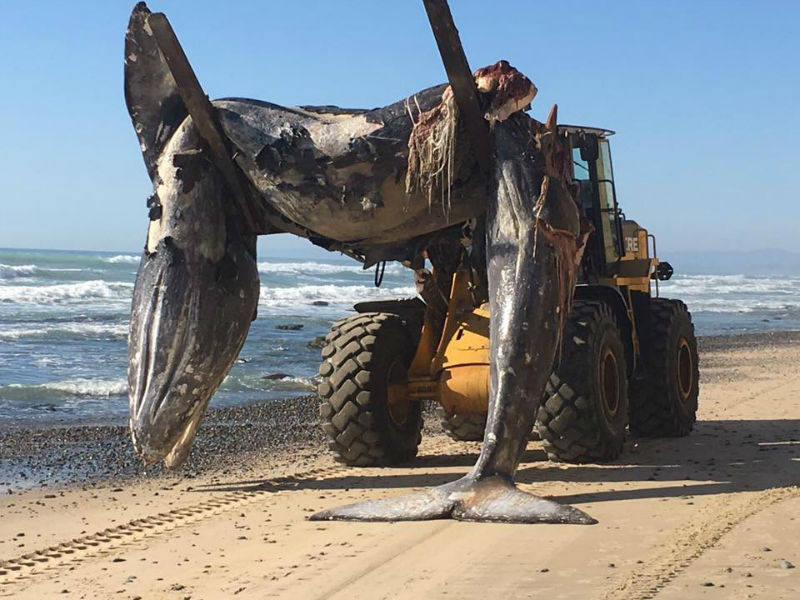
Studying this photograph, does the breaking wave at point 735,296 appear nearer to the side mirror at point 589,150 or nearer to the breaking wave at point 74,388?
the breaking wave at point 74,388

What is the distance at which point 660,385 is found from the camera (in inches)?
372

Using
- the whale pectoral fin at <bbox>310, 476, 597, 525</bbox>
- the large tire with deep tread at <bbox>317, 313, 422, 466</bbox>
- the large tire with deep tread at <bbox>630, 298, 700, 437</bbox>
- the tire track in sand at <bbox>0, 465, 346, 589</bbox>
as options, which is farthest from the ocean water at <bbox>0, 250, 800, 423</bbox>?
the whale pectoral fin at <bbox>310, 476, 597, 525</bbox>

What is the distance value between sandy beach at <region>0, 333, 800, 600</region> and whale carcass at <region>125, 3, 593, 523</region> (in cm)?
45

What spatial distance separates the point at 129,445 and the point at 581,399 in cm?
373

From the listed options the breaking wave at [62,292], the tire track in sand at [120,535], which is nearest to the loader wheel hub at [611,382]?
the tire track in sand at [120,535]

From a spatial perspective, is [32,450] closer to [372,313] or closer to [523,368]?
[372,313]

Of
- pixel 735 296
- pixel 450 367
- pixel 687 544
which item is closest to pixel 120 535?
pixel 450 367

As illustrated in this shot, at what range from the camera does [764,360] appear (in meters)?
19.0

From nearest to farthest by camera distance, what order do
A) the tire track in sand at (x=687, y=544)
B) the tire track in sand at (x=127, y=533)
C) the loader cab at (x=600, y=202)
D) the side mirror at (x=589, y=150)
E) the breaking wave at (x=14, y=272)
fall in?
the tire track in sand at (x=687, y=544), the tire track in sand at (x=127, y=533), the side mirror at (x=589, y=150), the loader cab at (x=600, y=202), the breaking wave at (x=14, y=272)

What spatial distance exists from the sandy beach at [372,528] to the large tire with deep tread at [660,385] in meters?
0.20

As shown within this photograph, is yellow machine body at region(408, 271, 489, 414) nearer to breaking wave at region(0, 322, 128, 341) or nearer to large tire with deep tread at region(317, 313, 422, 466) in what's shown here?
large tire with deep tread at region(317, 313, 422, 466)

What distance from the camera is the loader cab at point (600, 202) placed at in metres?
9.91

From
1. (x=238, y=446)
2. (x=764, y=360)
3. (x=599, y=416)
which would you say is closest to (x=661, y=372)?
(x=599, y=416)

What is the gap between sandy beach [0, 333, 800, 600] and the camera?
4.75 metres
